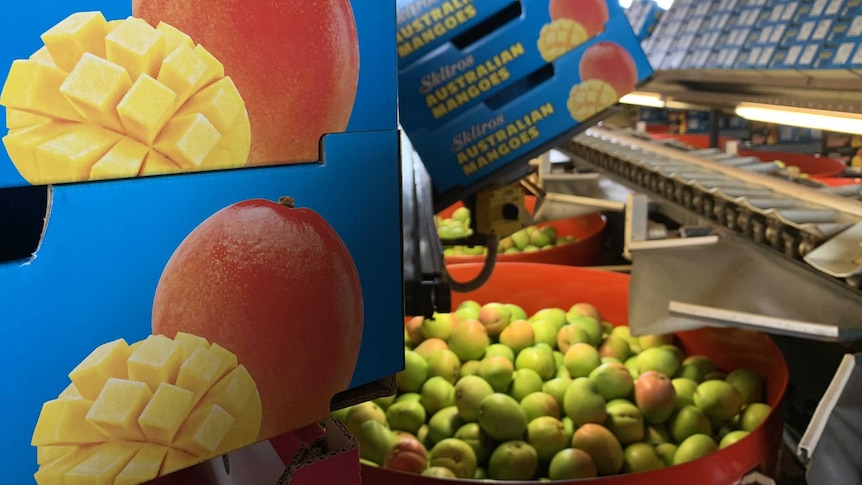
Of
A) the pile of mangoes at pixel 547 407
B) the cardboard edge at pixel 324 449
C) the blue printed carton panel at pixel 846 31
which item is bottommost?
the pile of mangoes at pixel 547 407

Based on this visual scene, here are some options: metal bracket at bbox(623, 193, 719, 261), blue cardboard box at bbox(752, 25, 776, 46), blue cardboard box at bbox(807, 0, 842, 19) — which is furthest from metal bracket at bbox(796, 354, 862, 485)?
blue cardboard box at bbox(752, 25, 776, 46)

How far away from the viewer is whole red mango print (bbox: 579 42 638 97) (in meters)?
1.29

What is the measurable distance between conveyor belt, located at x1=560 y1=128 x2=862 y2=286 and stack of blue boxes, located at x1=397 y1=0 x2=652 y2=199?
46 cm

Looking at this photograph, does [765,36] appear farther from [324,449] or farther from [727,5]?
[324,449]

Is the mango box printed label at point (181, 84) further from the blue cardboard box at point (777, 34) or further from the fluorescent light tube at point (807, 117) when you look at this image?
the blue cardboard box at point (777, 34)

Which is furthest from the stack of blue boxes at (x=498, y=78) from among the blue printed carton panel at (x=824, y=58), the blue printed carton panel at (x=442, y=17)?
the blue printed carton panel at (x=824, y=58)

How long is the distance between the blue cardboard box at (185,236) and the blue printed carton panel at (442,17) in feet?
2.20

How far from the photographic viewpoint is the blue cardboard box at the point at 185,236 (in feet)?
1.59

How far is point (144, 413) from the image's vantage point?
21.3 inches

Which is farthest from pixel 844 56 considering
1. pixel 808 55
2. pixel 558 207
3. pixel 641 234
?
pixel 641 234

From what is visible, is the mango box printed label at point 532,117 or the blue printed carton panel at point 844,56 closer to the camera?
the mango box printed label at point 532,117

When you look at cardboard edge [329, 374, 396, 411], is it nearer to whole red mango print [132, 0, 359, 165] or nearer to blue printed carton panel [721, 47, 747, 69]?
whole red mango print [132, 0, 359, 165]

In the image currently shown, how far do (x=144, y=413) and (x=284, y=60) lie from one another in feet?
0.94

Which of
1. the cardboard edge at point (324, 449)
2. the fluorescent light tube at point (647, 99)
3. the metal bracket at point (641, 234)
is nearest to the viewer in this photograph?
the cardboard edge at point (324, 449)
